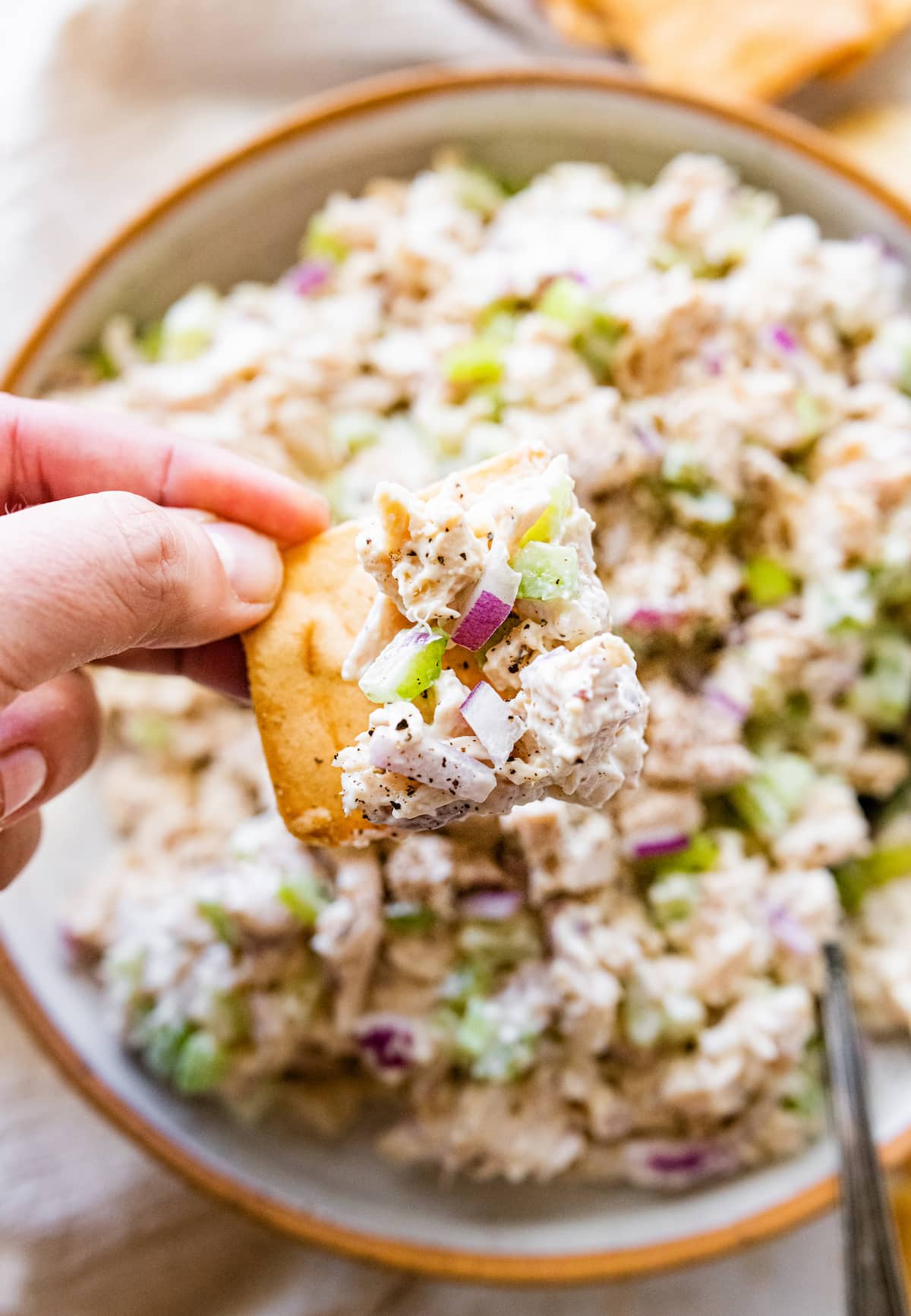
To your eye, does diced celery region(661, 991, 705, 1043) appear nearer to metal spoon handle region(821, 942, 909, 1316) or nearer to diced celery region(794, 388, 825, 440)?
metal spoon handle region(821, 942, 909, 1316)

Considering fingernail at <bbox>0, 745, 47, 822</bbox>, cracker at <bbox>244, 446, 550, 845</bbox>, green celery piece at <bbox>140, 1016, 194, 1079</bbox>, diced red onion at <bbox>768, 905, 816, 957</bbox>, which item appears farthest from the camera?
green celery piece at <bbox>140, 1016, 194, 1079</bbox>

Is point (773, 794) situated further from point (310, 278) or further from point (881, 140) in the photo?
point (881, 140)

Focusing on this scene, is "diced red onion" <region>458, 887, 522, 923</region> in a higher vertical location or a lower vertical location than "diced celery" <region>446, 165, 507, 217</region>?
lower

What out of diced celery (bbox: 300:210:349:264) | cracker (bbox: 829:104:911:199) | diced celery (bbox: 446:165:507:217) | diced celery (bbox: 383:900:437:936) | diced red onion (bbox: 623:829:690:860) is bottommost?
diced celery (bbox: 383:900:437:936)

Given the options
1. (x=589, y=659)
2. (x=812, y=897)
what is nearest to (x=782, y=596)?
(x=812, y=897)

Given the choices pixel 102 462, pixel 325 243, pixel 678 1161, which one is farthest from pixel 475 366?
pixel 678 1161

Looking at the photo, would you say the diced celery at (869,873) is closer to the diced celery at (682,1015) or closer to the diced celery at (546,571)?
the diced celery at (682,1015)

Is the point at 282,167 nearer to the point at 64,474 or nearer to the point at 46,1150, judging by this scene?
the point at 64,474

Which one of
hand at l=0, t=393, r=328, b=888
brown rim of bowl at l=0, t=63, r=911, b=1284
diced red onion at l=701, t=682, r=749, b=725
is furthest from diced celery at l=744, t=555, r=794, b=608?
hand at l=0, t=393, r=328, b=888
